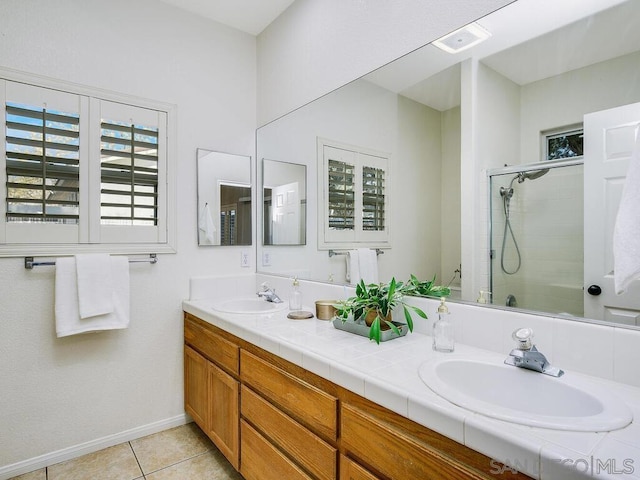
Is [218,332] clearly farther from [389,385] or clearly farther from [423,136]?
[423,136]

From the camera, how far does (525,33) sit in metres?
1.19

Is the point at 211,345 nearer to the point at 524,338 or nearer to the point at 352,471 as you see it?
the point at 352,471

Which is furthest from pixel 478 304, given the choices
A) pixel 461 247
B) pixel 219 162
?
pixel 219 162

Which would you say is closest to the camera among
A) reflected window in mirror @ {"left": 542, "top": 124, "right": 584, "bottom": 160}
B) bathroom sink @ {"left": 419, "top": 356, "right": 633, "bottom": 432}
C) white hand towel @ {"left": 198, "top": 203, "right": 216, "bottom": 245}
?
bathroom sink @ {"left": 419, "top": 356, "right": 633, "bottom": 432}

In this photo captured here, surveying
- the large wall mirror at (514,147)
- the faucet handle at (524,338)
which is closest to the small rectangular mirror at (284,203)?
the large wall mirror at (514,147)

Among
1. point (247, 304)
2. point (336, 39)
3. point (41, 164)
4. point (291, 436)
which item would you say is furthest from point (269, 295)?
point (336, 39)

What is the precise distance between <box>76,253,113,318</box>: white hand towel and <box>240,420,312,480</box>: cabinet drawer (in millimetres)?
1012

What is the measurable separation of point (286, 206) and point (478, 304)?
1.42 meters

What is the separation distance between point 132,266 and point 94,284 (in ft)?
0.82

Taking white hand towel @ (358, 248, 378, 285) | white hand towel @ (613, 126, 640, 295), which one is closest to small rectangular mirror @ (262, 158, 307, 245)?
white hand towel @ (358, 248, 378, 285)

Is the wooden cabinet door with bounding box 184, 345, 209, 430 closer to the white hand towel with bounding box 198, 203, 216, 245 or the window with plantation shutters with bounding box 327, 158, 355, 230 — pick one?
the white hand towel with bounding box 198, 203, 216, 245

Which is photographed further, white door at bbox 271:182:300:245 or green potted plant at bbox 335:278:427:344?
white door at bbox 271:182:300:245

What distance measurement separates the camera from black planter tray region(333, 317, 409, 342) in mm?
1351

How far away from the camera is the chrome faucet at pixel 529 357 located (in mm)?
999
